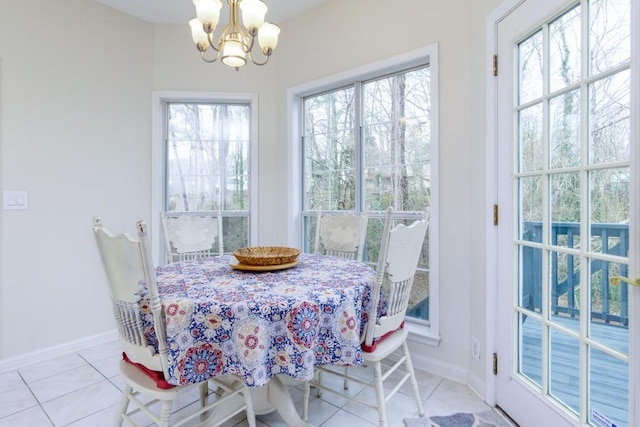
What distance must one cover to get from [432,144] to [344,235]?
86cm

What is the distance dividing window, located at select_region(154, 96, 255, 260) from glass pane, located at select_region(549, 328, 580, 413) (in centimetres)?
250

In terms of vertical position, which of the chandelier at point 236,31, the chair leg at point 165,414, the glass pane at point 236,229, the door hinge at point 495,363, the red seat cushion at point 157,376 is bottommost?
the door hinge at point 495,363

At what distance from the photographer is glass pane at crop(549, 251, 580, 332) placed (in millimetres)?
1353

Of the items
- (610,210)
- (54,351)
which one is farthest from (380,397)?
(54,351)

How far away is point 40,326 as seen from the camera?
2449mm

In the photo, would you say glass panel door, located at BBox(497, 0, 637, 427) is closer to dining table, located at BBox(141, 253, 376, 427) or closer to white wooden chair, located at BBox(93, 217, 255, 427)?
dining table, located at BBox(141, 253, 376, 427)

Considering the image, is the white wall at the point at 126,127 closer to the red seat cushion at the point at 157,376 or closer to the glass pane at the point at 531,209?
the glass pane at the point at 531,209

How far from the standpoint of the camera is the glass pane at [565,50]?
52.9 inches

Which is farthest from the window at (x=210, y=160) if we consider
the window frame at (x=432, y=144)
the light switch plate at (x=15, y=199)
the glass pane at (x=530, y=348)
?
the glass pane at (x=530, y=348)

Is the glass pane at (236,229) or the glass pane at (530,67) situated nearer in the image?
the glass pane at (530,67)

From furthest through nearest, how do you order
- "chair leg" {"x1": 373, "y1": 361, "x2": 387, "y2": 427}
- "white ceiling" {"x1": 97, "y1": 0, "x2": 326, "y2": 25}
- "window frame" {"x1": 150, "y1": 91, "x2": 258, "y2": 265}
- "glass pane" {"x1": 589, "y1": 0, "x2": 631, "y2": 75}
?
1. "window frame" {"x1": 150, "y1": 91, "x2": 258, "y2": 265}
2. "white ceiling" {"x1": 97, "y1": 0, "x2": 326, "y2": 25}
3. "chair leg" {"x1": 373, "y1": 361, "x2": 387, "y2": 427}
4. "glass pane" {"x1": 589, "y1": 0, "x2": 631, "y2": 75}

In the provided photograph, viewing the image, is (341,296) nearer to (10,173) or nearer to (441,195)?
(441,195)

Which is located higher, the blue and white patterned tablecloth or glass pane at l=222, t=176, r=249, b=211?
glass pane at l=222, t=176, r=249, b=211

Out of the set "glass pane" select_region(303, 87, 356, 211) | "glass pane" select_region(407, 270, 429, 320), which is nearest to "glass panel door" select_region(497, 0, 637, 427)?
"glass pane" select_region(407, 270, 429, 320)
